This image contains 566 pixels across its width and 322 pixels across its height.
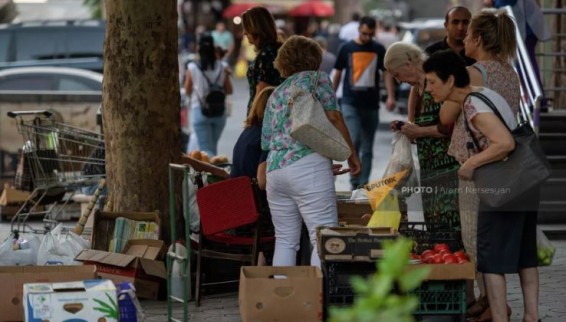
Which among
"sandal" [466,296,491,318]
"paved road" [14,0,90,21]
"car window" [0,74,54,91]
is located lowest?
"paved road" [14,0,90,21]

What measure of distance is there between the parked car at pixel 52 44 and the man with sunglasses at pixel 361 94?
27.8 ft

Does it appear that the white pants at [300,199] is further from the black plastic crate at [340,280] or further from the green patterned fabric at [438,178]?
the black plastic crate at [340,280]

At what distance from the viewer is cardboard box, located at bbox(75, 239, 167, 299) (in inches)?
342

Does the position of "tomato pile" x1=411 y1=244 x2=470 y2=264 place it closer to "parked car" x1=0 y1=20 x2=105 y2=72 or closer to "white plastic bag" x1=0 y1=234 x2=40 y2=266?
"white plastic bag" x1=0 y1=234 x2=40 y2=266

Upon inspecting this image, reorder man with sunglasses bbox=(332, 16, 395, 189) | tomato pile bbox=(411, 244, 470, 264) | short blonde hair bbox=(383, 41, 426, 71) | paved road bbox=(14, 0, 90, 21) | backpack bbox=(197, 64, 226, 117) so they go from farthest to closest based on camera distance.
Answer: paved road bbox=(14, 0, 90, 21) → backpack bbox=(197, 64, 226, 117) → man with sunglasses bbox=(332, 16, 395, 189) → short blonde hair bbox=(383, 41, 426, 71) → tomato pile bbox=(411, 244, 470, 264)

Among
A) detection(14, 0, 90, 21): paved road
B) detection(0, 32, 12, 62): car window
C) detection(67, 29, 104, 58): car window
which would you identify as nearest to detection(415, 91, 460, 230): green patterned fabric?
detection(67, 29, 104, 58): car window

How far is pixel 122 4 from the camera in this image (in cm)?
945

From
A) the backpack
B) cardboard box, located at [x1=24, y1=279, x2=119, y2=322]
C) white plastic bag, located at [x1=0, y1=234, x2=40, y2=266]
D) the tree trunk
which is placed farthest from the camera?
the backpack

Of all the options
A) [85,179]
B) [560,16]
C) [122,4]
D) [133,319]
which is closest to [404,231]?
[133,319]

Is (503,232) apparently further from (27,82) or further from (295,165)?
(27,82)

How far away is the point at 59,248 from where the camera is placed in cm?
903

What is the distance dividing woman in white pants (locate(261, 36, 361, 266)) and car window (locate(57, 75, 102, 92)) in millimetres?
9618

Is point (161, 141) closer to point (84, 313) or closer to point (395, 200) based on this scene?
point (395, 200)

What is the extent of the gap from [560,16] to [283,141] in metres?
7.52
